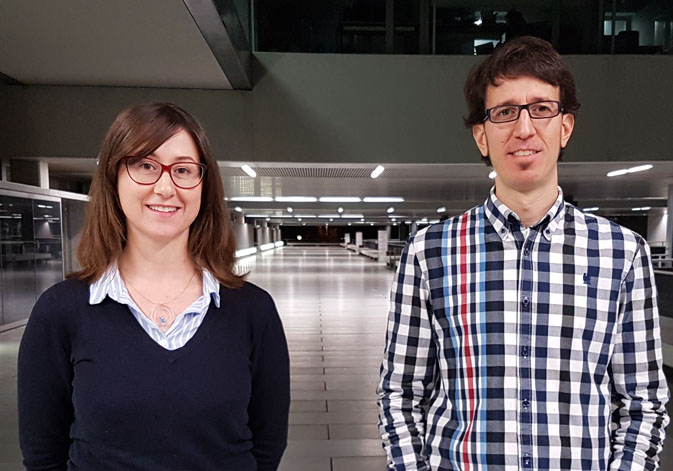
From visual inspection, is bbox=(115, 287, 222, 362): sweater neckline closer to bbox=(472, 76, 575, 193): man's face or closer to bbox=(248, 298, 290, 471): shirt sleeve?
bbox=(248, 298, 290, 471): shirt sleeve

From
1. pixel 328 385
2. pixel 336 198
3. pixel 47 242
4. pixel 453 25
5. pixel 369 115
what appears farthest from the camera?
pixel 336 198

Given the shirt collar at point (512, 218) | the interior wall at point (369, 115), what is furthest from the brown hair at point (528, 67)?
the interior wall at point (369, 115)

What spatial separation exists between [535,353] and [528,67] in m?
0.79

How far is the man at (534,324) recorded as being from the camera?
1209mm

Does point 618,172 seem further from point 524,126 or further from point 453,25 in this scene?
point 524,126

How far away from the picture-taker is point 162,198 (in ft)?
3.93

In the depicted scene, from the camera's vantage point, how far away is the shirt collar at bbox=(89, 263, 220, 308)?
3.96 feet

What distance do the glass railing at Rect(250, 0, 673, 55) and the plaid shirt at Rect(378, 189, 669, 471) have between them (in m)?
6.66

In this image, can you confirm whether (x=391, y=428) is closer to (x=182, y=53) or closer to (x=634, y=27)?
(x=182, y=53)

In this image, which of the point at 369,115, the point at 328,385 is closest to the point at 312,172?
the point at 369,115

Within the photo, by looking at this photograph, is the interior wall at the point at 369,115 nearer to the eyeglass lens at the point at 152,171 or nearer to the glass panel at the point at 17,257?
the glass panel at the point at 17,257

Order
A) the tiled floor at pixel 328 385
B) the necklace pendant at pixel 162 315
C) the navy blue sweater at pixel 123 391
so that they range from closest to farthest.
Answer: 1. the navy blue sweater at pixel 123 391
2. the necklace pendant at pixel 162 315
3. the tiled floor at pixel 328 385

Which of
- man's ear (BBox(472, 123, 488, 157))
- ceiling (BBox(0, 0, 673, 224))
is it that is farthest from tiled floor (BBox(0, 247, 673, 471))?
ceiling (BBox(0, 0, 673, 224))

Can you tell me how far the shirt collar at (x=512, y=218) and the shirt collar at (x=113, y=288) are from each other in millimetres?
848
